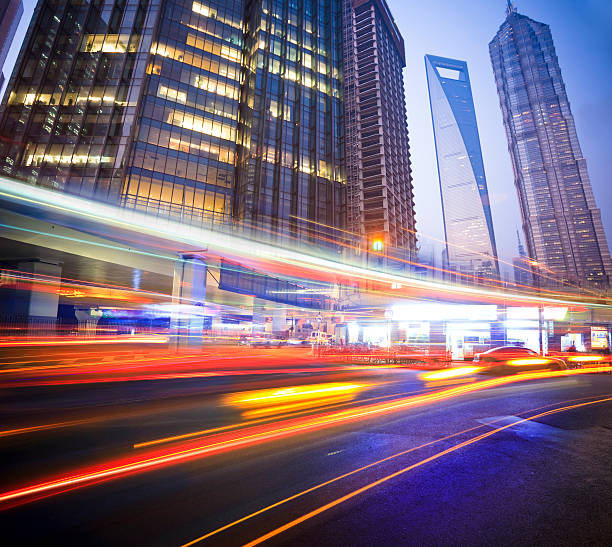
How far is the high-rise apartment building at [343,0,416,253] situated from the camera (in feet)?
Result: 243

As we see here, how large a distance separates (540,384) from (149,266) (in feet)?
86.9

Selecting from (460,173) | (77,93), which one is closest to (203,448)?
(77,93)

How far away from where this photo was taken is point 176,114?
39156mm

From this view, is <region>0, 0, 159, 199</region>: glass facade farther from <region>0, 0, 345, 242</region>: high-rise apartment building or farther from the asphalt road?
the asphalt road

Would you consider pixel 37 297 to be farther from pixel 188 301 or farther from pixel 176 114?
pixel 176 114

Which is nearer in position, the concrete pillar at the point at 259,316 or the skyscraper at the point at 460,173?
the concrete pillar at the point at 259,316

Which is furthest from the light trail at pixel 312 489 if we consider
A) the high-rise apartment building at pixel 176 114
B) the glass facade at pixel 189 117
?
the glass facade at pixel 189 117

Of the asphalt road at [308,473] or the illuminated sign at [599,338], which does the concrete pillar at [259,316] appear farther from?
the illuminated sign at [599,338]

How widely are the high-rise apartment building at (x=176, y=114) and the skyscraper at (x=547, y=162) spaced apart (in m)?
156

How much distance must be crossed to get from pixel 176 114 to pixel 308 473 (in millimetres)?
44571

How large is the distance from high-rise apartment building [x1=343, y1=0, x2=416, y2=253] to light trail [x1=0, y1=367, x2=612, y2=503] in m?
59.3

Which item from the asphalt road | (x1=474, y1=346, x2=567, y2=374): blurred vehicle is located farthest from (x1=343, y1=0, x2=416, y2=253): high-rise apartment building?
the asphalt road

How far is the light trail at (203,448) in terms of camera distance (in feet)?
14.3

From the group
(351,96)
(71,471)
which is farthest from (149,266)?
(351,96)
